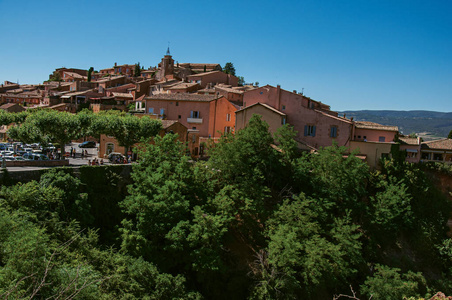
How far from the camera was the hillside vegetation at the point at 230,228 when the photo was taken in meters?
21.2

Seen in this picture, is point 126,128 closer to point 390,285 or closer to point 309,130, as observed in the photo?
point 309,130

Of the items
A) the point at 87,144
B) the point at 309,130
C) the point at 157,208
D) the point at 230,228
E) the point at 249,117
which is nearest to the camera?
the point at 157,208

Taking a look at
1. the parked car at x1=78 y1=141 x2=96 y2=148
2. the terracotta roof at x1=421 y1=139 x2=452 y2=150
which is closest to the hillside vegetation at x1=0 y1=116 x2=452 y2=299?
the terracotta roof at x1=421 y1=139 x2=452 y2=150

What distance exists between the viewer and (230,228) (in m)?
29.8

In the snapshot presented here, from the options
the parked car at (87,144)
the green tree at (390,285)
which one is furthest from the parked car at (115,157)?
the green tree at (390,285)

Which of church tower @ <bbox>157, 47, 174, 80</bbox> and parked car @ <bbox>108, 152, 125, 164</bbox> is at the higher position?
church tower @ <bbox>157, 47, 174, 80</bbox>

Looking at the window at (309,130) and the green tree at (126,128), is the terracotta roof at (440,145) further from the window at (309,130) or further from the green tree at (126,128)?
the green tree at (126,128)

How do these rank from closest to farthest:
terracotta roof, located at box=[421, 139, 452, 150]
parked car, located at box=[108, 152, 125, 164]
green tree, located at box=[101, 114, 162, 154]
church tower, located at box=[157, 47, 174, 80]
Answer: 1. parked car, located at box=[108, 152, 125, 164]
2. green tree, located at box=[101, 114, 162, 154]
3. terracotta roof, located at box=[421, 139, 452, 150]
4. church tower, located at box=[157, 47, 174, 80]

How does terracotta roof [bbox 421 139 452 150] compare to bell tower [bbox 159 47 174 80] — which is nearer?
terracotta roof [bbox 421 139 452 150]

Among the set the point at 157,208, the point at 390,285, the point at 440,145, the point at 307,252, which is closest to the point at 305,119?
the point at 440,145

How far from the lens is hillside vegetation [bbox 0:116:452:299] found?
2123 centimetres

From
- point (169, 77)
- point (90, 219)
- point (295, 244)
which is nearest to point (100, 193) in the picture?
point (90, 219)

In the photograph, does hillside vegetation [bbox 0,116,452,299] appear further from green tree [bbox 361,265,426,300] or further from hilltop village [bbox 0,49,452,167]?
hilltop village [bbox 0,49,452,167]

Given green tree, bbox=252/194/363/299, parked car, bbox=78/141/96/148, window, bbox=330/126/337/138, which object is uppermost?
window, bbox=330/126/337/138
